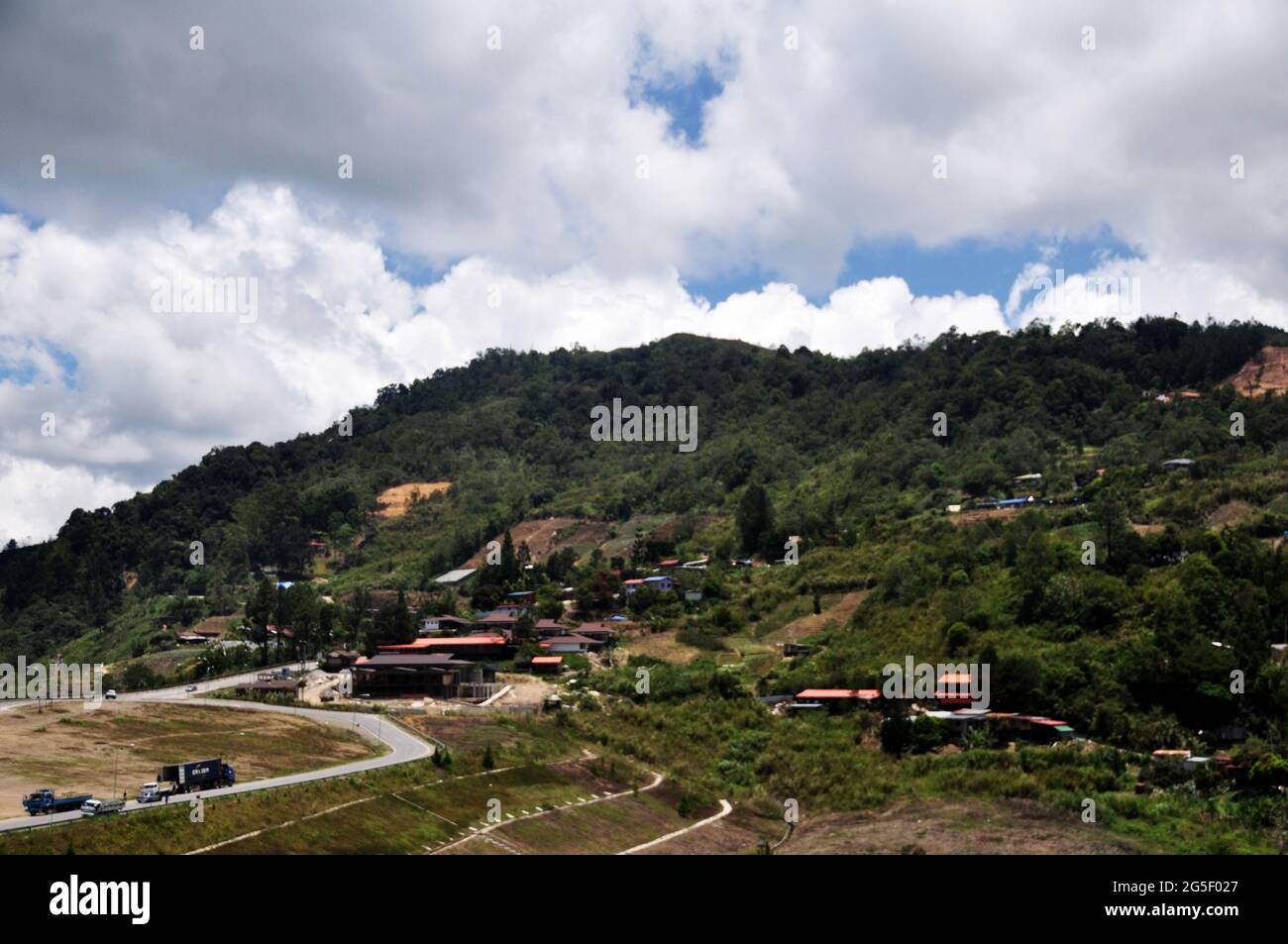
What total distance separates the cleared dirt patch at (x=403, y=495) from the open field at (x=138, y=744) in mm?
106771

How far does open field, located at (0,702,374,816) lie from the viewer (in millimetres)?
43938

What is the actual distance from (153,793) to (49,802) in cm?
329

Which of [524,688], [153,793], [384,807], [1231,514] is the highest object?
[1231,514]

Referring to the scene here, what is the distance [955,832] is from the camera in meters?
44.8

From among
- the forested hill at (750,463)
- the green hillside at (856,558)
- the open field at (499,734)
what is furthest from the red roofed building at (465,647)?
the forested hill at (750,463)

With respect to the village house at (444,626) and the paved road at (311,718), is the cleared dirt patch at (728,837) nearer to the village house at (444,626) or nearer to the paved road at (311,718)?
the paved road at (311,718)

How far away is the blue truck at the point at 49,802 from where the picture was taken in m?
37.1

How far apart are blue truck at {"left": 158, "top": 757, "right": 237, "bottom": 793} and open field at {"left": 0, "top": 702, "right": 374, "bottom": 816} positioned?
6.13 ft

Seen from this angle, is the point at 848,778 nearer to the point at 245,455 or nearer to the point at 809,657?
the point at 809,657

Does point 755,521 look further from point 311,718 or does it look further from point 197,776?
point 197,776

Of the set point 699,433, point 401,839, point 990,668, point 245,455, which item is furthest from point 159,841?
point 245,455

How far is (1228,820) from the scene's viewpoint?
45.8m

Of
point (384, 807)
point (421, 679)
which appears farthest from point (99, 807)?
point (421, 679)
